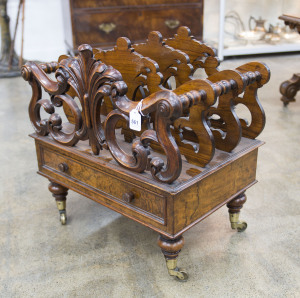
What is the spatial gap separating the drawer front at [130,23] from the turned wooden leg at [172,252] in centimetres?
346

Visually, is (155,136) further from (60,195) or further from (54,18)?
(54,18)

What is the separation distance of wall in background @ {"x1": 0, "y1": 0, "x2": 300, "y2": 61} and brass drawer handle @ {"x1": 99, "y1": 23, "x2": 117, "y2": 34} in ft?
2.93

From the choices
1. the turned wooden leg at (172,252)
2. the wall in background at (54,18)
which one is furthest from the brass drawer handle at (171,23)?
the turned wooden leg at (172,252)

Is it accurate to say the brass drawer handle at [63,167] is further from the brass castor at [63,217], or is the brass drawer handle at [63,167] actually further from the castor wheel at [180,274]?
the castor wheel at [180,274]

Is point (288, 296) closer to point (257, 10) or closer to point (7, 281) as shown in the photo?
point (7, 281)

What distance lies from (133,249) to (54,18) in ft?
13.5

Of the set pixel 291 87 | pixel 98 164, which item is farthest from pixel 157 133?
pixel 291 87

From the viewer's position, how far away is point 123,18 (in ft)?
15.0

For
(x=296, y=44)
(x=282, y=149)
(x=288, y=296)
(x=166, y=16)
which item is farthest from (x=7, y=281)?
(x=296, y=44)

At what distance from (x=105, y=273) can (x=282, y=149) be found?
1622mm

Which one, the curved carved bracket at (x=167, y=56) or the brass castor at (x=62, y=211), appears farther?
the brass castor at (x=62, y=211)

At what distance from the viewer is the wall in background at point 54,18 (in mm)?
4992

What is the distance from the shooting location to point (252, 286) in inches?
59.7

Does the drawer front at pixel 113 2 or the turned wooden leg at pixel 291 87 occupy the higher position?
the drawer front at pixel 113 2
